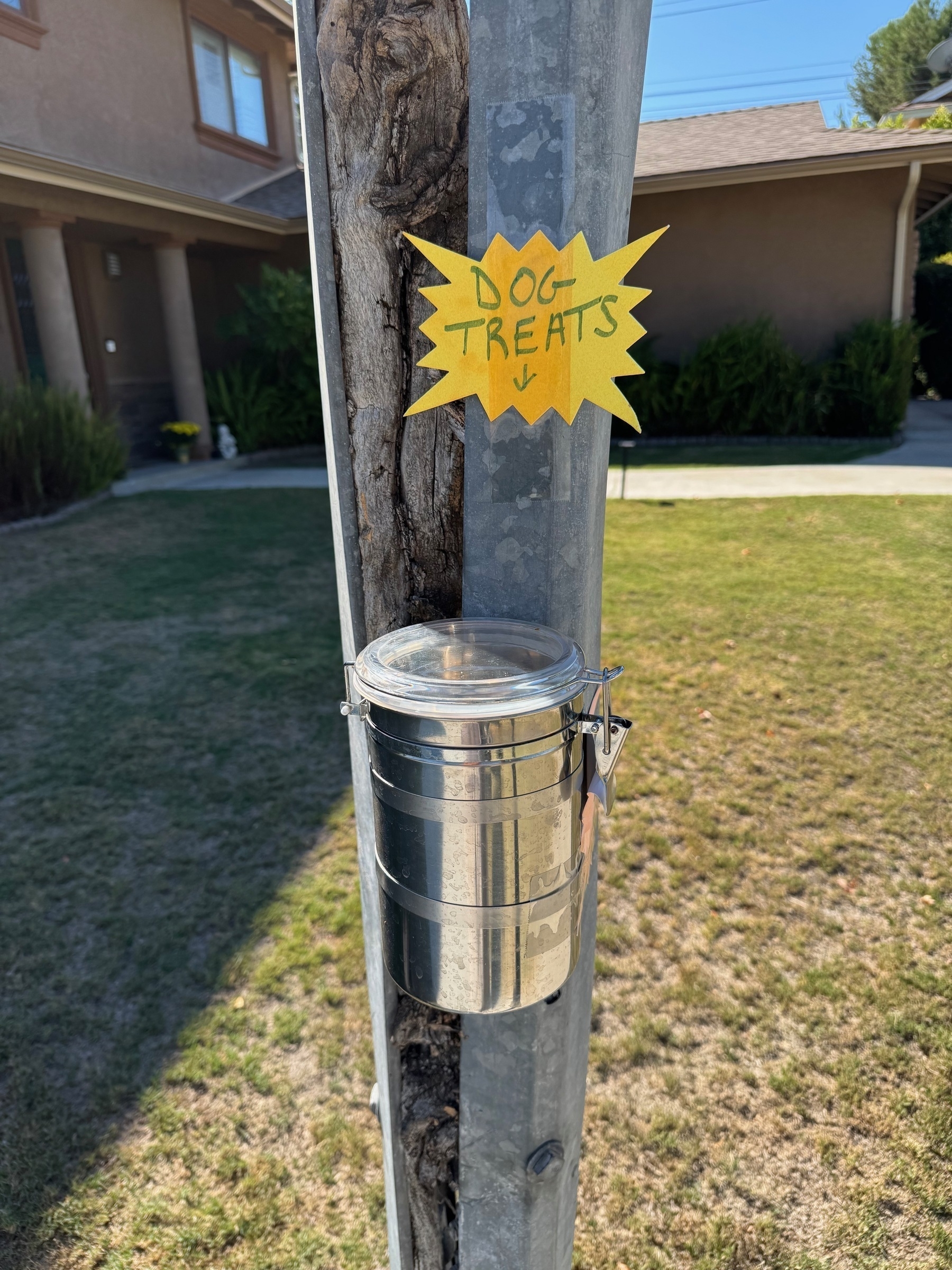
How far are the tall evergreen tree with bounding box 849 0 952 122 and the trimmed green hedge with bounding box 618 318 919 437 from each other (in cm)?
299

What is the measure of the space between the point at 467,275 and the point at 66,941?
2801mm

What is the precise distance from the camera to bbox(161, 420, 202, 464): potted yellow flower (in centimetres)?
1279

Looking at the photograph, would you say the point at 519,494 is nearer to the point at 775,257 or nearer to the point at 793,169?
the point at 793,169

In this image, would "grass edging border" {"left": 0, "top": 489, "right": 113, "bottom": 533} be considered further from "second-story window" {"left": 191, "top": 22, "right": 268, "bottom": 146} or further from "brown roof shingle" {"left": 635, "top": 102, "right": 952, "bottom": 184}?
"brown roof shingle" {"left": 635, "top": 102, "right": 952, "bottom": 184}

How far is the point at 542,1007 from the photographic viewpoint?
1.32m

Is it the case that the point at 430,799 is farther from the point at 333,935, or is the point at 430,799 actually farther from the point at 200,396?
the point at 200,396

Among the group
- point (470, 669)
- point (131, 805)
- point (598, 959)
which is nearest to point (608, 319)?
point (470, 669)

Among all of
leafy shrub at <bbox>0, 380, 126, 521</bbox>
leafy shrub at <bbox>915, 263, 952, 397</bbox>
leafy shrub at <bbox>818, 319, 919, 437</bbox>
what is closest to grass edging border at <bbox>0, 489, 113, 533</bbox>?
leafy shrub at <bbox>0, 380, 126, 521</bbox>

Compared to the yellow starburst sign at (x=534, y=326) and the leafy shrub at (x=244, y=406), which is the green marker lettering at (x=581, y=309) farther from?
the leafy shrub at (x=244, y=406)

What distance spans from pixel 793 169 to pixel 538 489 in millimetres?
13111

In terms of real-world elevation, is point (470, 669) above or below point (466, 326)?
below

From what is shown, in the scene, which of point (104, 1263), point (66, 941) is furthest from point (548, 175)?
point (66, 941)

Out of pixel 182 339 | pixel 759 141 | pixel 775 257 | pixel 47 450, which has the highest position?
pixel 759 141

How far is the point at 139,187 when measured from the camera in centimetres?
1065
